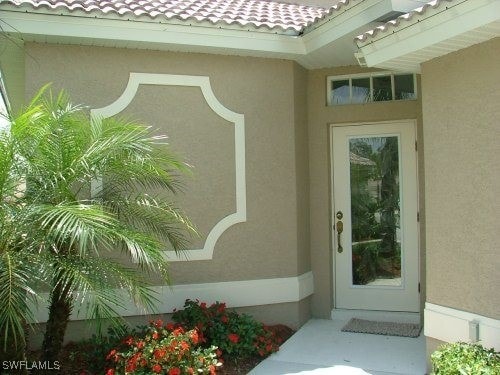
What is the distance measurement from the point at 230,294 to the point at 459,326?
289 centimetres

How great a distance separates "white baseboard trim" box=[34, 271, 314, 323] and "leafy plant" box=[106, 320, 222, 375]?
1273 millimetres

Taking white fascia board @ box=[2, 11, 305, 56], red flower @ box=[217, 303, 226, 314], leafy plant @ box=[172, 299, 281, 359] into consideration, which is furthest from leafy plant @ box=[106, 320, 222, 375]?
white fascia board @ box=[2, 11, 305, 56]

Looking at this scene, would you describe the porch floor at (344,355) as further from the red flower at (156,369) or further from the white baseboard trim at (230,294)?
the red flower at (156,369)

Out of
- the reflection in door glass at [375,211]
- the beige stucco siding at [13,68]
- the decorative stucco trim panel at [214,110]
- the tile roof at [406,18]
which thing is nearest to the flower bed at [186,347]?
the decorative stucco trim panel at [214,110]

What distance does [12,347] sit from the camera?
512 cm

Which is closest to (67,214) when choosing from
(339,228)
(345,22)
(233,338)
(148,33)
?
(233,338)

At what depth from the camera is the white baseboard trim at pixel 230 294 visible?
21.9ft

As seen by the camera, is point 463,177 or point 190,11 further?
point 190,11

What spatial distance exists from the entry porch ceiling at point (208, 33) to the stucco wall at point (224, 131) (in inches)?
7.9

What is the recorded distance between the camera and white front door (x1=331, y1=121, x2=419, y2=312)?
7410 mm

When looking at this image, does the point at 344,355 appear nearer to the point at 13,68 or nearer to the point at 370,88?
the point at 370,88

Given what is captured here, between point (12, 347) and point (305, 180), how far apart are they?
4296 millimetres

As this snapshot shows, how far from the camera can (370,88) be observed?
25.0 feet

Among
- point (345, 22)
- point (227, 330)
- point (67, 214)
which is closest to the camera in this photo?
point (67, 214)
